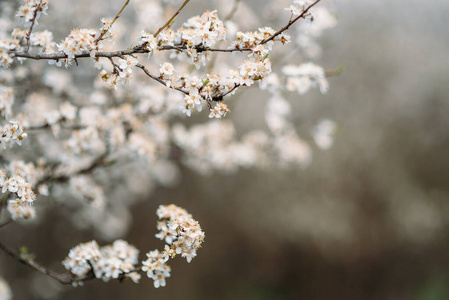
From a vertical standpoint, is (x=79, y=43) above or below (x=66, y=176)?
below

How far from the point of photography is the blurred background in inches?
278

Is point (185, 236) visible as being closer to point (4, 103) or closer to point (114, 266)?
point (114, 266)

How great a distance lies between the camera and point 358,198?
24.3 feet

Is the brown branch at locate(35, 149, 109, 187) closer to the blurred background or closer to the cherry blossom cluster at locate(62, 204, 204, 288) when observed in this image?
the cherry blossom cluster at locate(62, 204, 204, 288)

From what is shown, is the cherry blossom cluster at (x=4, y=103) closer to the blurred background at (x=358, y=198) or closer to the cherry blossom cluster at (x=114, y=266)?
the cherry blossom cluster at (x=114, y=266)

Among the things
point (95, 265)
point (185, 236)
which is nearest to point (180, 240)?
point (185, 236)

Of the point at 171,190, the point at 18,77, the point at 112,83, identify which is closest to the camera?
the point at 112,83

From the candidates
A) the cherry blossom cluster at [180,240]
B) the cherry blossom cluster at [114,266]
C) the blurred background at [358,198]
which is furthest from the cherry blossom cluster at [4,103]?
the blurred background at [358,198]

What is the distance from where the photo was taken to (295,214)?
7.68 m

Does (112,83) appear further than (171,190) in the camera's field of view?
No

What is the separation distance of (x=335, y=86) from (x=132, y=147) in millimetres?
5587

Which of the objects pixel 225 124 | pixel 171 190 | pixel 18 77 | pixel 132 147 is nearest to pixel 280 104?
pixel 225 124

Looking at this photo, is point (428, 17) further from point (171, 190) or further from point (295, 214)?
point (171, 190)

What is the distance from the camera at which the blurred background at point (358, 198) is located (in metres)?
7.07
